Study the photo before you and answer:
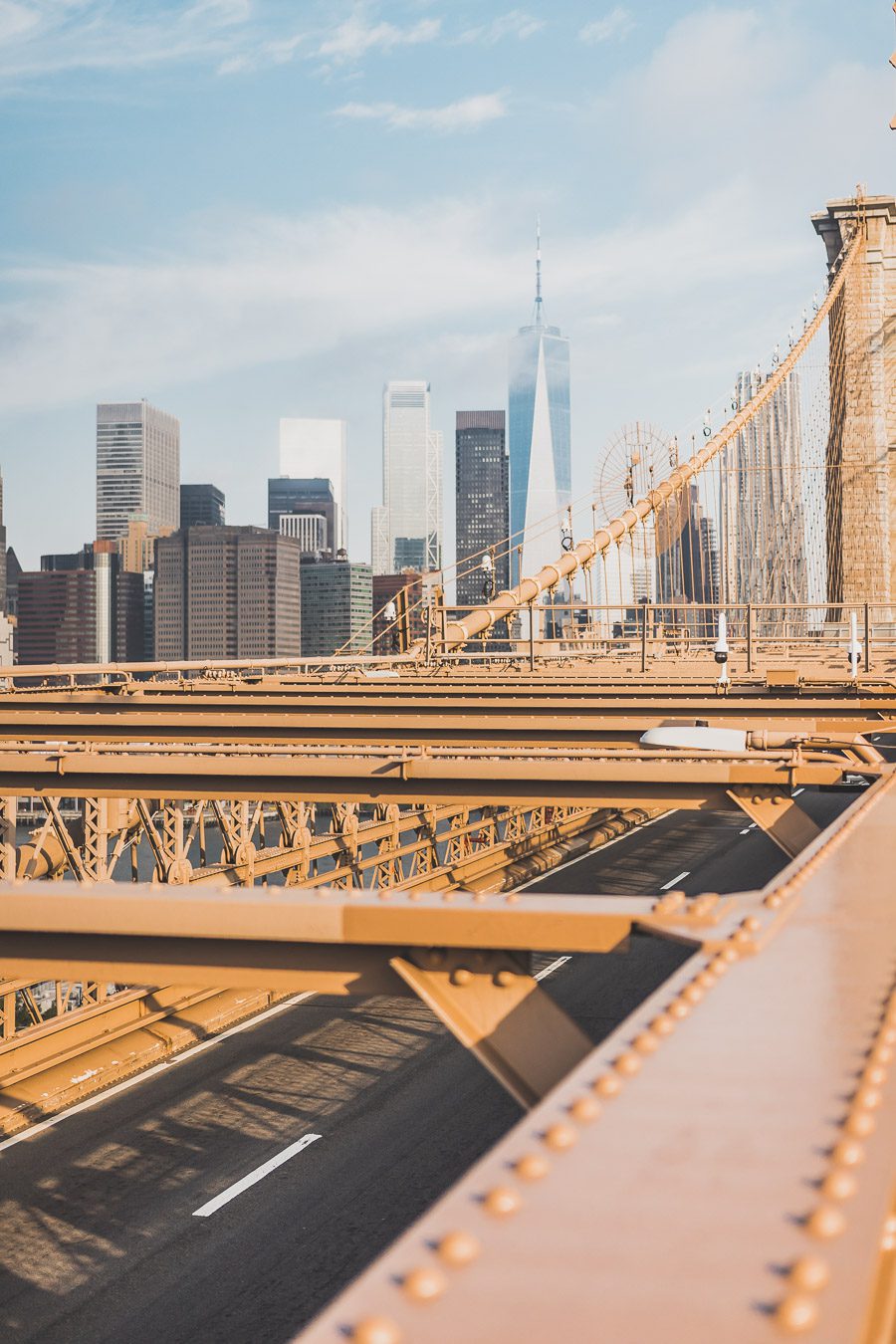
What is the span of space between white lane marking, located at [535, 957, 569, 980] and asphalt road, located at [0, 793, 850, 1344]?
1.78 feet

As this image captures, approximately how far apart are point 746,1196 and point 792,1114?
0.33 metres

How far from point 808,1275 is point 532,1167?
1.58 feet

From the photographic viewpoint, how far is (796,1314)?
61.1 inches

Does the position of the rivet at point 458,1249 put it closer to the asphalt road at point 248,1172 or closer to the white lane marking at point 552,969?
the asphalt road at point 248,1172

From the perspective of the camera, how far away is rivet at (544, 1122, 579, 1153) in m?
2.08

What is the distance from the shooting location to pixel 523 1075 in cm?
379

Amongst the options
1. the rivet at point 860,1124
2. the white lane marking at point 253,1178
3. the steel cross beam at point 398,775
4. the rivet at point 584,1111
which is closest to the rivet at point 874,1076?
the rivet at point 860,1124

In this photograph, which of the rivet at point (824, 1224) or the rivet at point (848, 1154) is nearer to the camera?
the rivet at point (824, 1224)

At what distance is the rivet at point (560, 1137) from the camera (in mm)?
2080

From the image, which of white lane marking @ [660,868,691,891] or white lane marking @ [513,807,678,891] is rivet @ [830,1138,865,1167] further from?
white lane marking @ [660,868,691,891]

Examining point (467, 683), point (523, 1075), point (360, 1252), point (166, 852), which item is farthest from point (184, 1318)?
point (523, 1075)

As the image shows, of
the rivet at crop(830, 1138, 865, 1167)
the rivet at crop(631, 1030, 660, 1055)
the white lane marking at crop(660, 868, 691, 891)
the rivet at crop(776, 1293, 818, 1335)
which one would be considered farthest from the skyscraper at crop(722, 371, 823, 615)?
the rivet at crop(776, 1293, 818, 1335)

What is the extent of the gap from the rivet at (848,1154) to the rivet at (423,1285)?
0.68 meters

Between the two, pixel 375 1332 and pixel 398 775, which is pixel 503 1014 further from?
pixel 398 775
